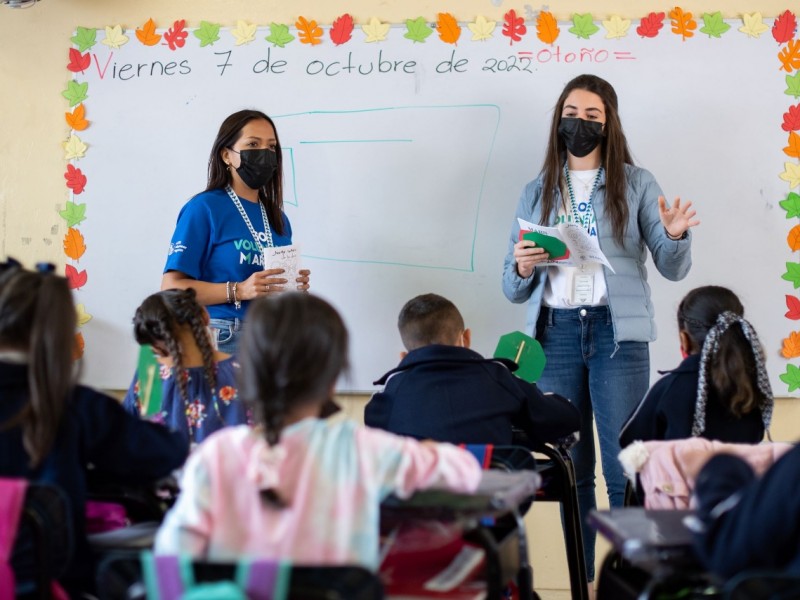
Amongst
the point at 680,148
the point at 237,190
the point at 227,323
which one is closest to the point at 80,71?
the point at 237,190

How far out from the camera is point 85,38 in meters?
3.85

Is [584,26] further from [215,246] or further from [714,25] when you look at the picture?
[215,246]

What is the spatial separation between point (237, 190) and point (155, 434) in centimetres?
160

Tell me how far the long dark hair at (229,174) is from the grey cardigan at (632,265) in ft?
2.78

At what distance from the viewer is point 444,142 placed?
365 cm

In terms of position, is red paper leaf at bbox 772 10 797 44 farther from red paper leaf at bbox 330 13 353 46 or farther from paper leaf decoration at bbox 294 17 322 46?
paper leaf decoration at bbox 294 17 322 46

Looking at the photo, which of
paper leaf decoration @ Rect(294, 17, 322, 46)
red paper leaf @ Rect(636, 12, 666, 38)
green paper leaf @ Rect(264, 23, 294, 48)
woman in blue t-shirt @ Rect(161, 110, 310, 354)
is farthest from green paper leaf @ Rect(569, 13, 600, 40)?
woman in blue t-shirt @ Rect(161, 110, 310, 354)

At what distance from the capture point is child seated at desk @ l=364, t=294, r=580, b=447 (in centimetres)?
243

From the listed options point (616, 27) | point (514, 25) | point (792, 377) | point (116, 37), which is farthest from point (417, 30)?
point (792, 377)

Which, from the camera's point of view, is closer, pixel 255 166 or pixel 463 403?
pixel 463 403

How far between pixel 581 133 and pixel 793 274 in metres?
1.03

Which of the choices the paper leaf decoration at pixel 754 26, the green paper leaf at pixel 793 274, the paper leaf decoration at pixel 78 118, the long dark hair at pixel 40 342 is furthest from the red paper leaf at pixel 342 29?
the long dark hair at pixel 40 342

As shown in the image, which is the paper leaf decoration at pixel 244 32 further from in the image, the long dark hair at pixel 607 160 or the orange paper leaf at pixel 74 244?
the long dark hair at pixel 607 160

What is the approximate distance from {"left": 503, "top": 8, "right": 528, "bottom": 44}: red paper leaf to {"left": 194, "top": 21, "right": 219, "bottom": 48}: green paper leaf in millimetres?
1171
